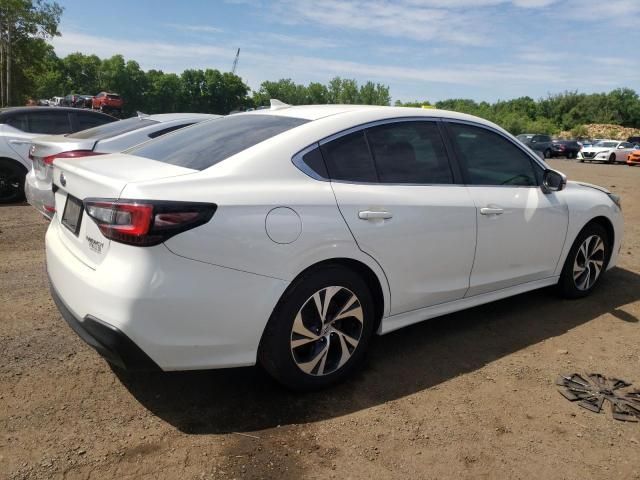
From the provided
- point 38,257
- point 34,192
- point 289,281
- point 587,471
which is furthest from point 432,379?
point 34,192

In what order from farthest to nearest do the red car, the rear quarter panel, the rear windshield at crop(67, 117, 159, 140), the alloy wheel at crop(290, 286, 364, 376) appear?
the red car < the rear windshield at crop(67, 117, 159, 140) < the rear quarter panel < the alloy wheel at crop(290, 286, 364, 376)

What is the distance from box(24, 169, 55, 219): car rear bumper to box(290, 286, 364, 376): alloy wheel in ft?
12.2

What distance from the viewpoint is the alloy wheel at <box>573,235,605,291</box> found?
467 cm

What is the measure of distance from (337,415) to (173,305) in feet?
3.56

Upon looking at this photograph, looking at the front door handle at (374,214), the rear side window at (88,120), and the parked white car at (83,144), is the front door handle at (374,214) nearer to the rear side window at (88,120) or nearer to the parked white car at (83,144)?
the parked white car at (83,144)

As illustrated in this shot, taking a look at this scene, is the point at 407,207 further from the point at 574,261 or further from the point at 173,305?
the point at 574,261

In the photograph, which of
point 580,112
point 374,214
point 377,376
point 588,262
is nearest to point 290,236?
point 374,214

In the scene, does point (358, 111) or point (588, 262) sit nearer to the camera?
point (358, 111)

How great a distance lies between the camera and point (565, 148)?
3972 centimetres

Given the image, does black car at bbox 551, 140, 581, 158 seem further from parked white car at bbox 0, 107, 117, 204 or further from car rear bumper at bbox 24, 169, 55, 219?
car rear bumper at bbox 24, 169, 55, 219

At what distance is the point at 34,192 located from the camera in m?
6.01

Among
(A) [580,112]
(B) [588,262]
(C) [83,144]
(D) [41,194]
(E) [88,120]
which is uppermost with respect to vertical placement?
(A) [580,112]

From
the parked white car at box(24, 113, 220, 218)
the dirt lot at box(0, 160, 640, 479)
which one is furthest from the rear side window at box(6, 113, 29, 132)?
the dirt lot at box(0, 160, 640, 479)

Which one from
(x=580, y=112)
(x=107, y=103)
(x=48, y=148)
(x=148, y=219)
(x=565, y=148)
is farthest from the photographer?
(x=580, y=112)
